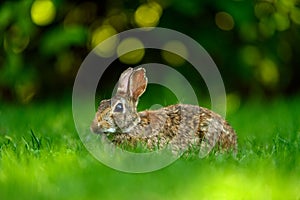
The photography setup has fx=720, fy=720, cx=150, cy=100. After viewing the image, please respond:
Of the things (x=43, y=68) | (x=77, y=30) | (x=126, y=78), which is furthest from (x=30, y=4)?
→ (x=126, y=78)

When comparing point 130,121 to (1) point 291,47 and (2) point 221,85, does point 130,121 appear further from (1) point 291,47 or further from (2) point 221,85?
(1) point 291,47

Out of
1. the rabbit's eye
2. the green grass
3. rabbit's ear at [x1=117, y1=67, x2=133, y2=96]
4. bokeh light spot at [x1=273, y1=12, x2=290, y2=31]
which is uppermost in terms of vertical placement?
bokeh light spot at [x1=273, y1=12, x2=290, y2=31]

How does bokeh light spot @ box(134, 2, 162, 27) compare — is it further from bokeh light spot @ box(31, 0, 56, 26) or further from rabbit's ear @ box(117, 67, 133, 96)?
rabbit's ear @ box(117, 67, 133, 96)

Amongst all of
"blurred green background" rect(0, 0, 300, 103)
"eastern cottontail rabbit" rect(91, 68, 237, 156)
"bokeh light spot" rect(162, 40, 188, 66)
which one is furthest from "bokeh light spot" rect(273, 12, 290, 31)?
"eastern cottontail rabbit" rect(91, 68, 237, 156)

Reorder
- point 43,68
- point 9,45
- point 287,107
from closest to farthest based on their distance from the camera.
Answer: point 287,107 → point 9,45 → point 43,68

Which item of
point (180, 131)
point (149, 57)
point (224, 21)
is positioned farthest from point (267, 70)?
point (180, 131)

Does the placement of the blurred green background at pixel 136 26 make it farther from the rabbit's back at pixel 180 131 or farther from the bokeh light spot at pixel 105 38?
the rabbit's back at pixel 180 131
